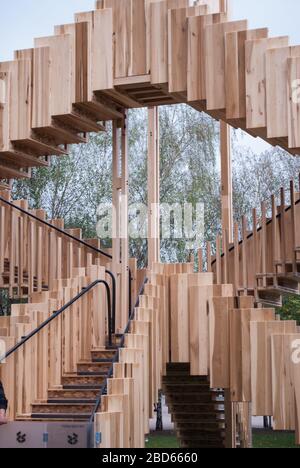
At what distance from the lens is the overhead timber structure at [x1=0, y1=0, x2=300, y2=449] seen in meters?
12.7

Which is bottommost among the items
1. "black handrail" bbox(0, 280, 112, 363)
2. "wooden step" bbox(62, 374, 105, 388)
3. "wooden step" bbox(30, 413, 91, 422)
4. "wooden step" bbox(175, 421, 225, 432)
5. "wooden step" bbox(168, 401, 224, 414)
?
"wooden step" bbox(175, 421, 225, 432)

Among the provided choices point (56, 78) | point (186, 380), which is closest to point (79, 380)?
point (186, 380)

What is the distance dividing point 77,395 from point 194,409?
4.64 metres

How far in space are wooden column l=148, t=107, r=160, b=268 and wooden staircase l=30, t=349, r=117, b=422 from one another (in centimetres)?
208

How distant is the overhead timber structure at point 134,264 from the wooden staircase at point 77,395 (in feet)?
0.08

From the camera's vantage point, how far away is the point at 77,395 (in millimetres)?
13039

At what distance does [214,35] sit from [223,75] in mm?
590

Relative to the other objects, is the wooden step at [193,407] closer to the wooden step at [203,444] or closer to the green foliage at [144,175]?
the wooden step at [203,444]

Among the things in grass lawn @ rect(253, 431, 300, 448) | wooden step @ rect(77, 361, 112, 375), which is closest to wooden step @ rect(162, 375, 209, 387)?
wooden step @ rect(77, 361, 112, 375)

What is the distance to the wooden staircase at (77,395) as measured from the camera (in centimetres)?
1237

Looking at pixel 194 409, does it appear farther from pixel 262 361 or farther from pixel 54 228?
pixel 262 361

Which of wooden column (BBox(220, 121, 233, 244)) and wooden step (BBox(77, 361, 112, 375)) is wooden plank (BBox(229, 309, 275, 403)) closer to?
wooden step (BBox(77, 361, 112, 375))

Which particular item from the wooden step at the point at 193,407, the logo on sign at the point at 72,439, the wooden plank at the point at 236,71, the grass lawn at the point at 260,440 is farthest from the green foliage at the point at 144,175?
the logo on sign at the point at 72,439
